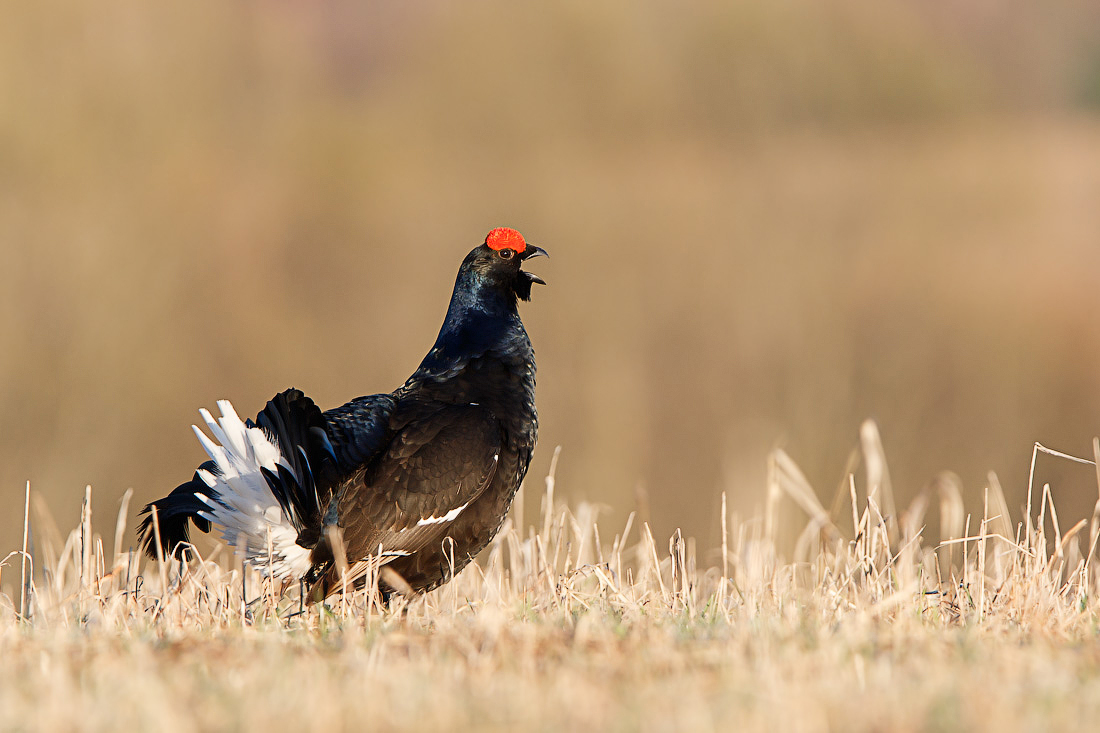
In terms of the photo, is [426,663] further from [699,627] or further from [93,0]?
[93,0]

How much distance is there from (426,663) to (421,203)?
1342cm

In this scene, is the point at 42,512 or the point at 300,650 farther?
the point at 42,512

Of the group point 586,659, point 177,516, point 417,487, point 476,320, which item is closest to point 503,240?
point 476,320

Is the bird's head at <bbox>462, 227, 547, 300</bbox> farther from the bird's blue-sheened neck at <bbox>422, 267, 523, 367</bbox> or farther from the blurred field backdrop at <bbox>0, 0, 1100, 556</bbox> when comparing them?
the blurred field backdrop at <bbox>0, 0, 1100, 556</bbox>

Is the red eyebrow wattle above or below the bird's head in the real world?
above

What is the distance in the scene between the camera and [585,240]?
48.9 ft

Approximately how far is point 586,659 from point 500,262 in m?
2.54

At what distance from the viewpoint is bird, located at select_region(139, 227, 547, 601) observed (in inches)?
152

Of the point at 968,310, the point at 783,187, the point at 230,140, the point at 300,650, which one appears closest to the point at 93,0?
the point at 230,140

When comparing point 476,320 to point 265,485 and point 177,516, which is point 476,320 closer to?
point 265,485

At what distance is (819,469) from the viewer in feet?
40.5

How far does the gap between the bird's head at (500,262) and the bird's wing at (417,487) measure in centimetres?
84

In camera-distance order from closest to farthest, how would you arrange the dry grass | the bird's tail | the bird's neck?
the dry grass, the bird's tail, the bird's neck

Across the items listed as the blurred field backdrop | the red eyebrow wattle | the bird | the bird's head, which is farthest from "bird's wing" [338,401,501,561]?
the blurred field backdrop
